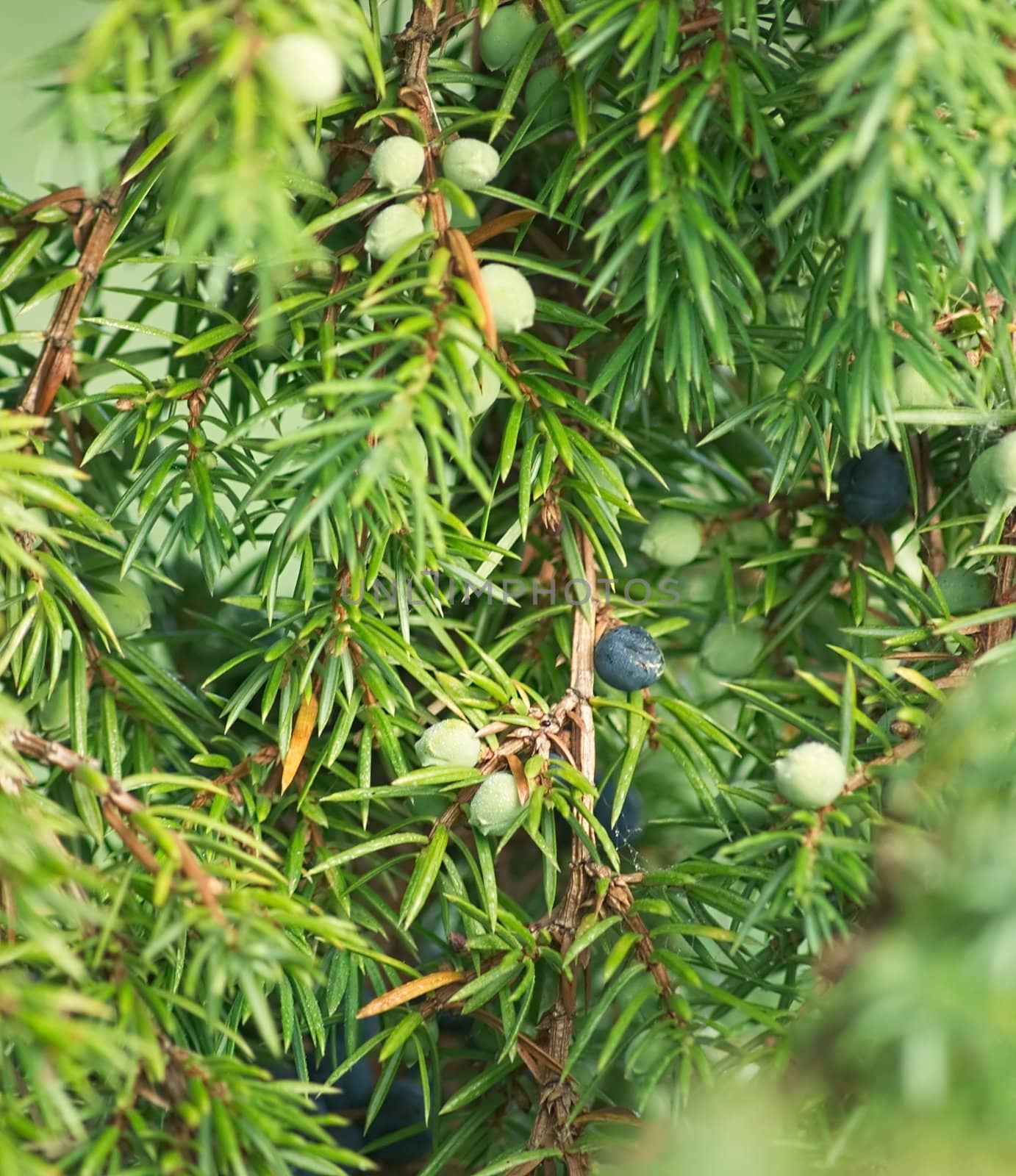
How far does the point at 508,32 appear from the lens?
1.42ft

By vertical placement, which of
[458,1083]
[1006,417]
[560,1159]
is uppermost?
[1006,417]

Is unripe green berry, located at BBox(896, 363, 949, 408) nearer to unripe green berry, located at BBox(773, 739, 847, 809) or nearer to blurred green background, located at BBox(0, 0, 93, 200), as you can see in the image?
unripe green berry, located at BBox(773, 739, 847, 809)

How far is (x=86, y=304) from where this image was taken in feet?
1.99

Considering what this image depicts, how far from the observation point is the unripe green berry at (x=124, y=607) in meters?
0.49

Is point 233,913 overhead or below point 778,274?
below

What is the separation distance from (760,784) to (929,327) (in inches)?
6.8

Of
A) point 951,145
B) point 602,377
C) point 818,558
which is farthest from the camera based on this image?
point 818,558

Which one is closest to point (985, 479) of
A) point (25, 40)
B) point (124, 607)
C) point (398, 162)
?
point (398, 162)

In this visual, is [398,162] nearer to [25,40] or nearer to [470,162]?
[470,162]

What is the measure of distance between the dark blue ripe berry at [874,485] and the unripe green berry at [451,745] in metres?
0.20

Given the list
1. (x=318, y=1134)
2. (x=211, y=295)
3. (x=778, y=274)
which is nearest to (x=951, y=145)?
(x=778, y=274)

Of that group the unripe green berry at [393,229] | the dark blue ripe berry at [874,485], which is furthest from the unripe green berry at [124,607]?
the dark blue ripe berry at [874,485]

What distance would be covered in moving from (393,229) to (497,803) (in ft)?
0.67

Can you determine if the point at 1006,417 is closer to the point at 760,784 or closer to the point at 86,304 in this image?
the point at 760,784
